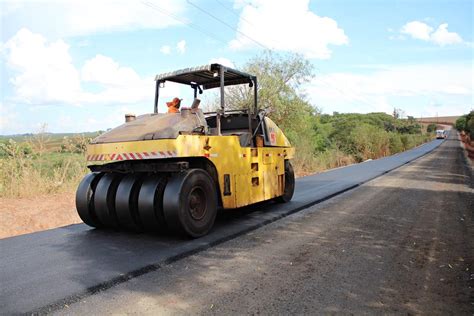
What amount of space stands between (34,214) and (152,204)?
408cm

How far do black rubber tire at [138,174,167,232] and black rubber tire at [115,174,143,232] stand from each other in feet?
0.64

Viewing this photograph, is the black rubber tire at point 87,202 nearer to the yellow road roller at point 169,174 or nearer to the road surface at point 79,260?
the yellow road roller at point 169,174

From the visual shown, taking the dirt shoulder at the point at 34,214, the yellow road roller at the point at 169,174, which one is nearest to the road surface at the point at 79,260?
the yellow road roller at the point at 169,174

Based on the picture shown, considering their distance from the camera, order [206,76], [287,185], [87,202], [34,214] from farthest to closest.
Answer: [287,185] < [34,214] < [206,76] < [87,202]

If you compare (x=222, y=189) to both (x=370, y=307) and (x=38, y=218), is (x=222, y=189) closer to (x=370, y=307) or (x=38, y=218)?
(x=370, y=307)

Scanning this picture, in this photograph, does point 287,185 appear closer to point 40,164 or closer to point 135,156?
point 135,156

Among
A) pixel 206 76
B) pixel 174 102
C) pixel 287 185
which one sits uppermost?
pixel 206 76

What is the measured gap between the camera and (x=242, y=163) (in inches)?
236

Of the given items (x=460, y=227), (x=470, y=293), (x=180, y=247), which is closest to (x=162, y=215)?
(x=180, y=247)

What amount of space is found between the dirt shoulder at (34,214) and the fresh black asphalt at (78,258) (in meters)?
1.85

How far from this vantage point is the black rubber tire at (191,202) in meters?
4.79

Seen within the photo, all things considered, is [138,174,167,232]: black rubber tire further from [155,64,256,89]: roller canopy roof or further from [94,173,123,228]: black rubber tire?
[155,64,256,89]: roller canopy roof

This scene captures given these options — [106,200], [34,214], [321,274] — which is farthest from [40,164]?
[321,274]

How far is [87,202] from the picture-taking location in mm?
5535
